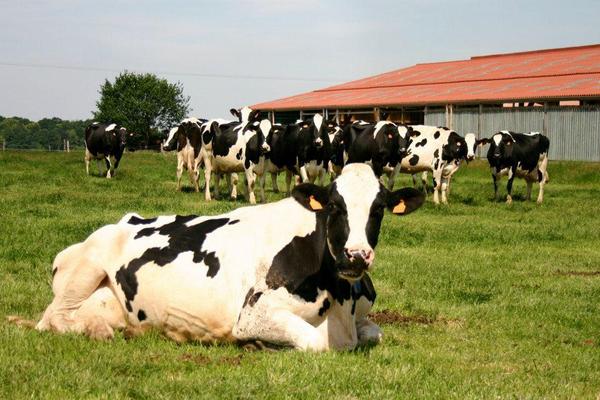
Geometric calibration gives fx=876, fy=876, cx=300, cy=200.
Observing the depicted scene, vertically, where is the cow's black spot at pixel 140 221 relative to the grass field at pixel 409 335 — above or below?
above

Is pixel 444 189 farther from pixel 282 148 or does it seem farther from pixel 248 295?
pixel 248 295

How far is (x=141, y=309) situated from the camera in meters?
7.00

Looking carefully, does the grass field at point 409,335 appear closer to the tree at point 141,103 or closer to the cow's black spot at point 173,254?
the cow's black spot at point 173,254

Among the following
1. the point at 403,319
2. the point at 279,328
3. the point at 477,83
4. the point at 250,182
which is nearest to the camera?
the point at 279,328

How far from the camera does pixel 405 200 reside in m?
6.80

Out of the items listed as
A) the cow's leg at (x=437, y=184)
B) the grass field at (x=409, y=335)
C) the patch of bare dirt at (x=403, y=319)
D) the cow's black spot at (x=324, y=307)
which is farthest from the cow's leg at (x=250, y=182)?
the cow's black spot at (x=324, y=307)

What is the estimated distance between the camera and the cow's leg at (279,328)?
20.8 feet

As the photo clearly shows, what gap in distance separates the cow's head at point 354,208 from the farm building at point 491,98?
1090 inches

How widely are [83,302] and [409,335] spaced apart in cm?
278

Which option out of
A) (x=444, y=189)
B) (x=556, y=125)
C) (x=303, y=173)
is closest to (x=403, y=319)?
(x=303, y=173)

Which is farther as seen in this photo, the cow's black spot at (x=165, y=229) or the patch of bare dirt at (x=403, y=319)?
the patch of bare dirt at (x=403, y=319)

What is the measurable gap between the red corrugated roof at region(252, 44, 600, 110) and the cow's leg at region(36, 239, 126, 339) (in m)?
35.9

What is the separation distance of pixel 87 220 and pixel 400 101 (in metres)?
35.4

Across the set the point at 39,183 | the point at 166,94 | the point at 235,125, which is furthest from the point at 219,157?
the point at 166,94
